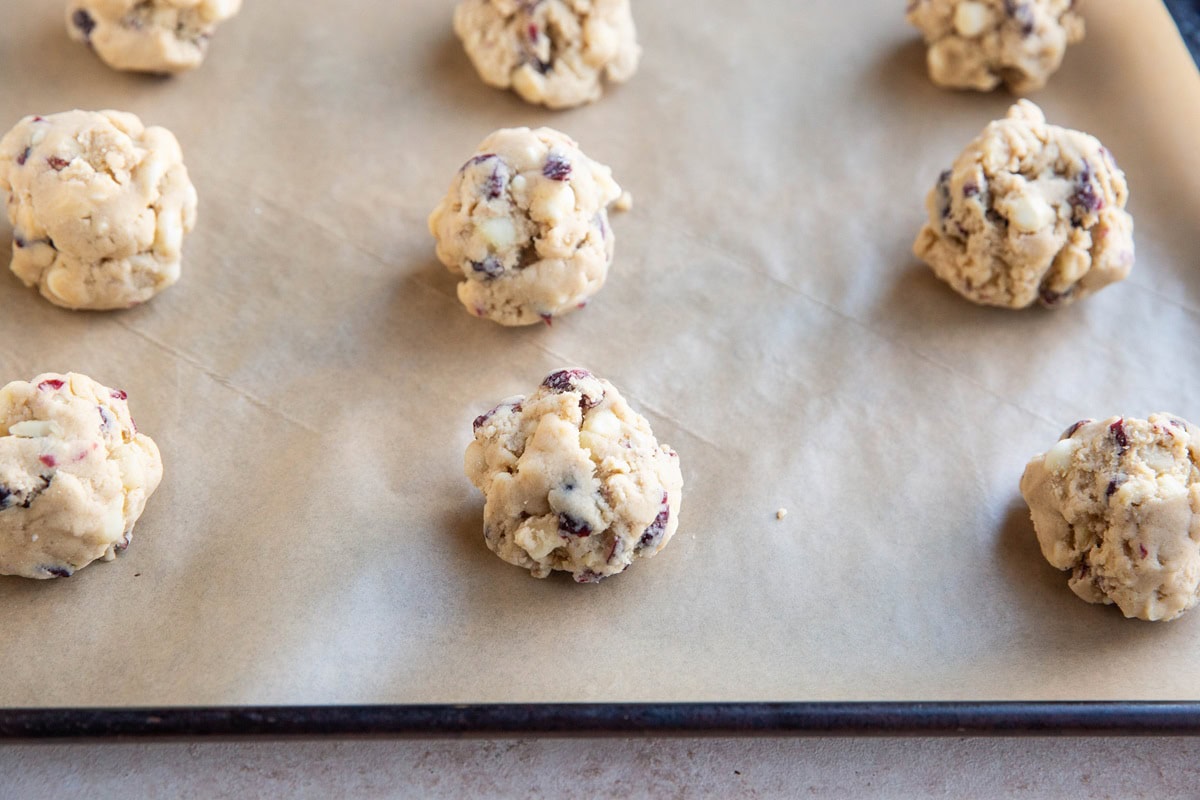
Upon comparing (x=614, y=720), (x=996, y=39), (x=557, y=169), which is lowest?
(x=614, y=720)

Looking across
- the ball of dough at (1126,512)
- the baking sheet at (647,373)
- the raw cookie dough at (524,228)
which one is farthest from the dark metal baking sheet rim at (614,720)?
the raw cookie dough at (524,228)

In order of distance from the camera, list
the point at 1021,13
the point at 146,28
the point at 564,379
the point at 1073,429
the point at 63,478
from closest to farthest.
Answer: the point at 63,478, the point at 564,379, the point at 1073,429, the point at 146,28, the point at 1021,13

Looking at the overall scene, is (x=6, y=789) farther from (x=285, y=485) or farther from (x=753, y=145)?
(x=753, y=145)

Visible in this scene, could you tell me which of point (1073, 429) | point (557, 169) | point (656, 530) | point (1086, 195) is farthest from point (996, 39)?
point (656, 530)

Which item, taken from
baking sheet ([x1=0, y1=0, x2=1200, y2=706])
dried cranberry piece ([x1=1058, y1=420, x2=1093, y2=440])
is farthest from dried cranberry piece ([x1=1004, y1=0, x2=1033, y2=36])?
dried cranberry piece ([x1=1058, y1=420, x2=1093, y2=440])

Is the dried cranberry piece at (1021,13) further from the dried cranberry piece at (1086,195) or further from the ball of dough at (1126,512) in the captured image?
the ball of dough at (1126,512)

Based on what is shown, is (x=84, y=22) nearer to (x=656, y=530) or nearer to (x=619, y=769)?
(x=656, y=530)
